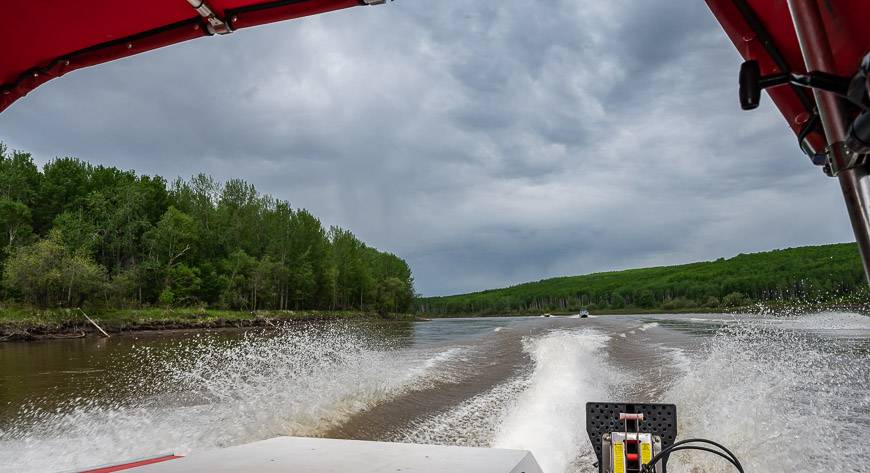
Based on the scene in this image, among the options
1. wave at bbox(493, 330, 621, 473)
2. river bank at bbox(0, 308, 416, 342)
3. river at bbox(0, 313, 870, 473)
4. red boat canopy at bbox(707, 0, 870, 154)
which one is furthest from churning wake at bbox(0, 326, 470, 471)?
river bank at bbox(0, 308, 416, 342)

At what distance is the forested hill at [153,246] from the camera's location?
27.7 meters

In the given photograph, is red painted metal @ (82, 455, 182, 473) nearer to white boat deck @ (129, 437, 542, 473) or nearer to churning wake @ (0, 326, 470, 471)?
white boat deck @ (129, 437, 542, 473)

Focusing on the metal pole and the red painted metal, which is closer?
the metal pole

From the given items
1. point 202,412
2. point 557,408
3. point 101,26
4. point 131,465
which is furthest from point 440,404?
point 101,26

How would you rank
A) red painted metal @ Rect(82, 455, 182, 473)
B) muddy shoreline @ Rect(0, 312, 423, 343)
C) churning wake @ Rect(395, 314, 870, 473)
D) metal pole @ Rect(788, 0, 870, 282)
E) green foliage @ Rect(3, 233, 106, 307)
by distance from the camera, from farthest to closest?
green foliage @ Rect(3, 233, 106, 307), muddy shoreline @ Rect(0, 312, 423, 343), churning wake @ Rect(395, 314, 870, 473), red painted metal @ Rect(82, 455, 182, 473), metal pole @ Rect(788, 0, 870, 282)

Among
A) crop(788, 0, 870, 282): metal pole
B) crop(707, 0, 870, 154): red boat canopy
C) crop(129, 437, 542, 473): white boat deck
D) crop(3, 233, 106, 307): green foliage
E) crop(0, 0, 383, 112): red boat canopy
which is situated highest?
crop(3, 233, 106, 307): green foliage

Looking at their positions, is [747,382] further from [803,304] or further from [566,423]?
[803,304]

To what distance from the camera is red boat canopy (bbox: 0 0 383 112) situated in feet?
6.43

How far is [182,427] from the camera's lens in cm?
504

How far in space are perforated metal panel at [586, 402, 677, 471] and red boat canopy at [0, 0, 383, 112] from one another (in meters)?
2.02

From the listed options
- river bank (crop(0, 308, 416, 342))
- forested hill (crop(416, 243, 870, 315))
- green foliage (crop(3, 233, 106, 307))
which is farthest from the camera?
forested hill (crop(416, 243, 870, 315))

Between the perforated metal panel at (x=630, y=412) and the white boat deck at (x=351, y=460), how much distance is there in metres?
0.35

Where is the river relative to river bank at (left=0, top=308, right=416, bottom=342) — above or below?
below

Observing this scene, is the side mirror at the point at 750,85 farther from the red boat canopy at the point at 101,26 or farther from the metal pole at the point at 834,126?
the red boat canopy at the point at 101,26
